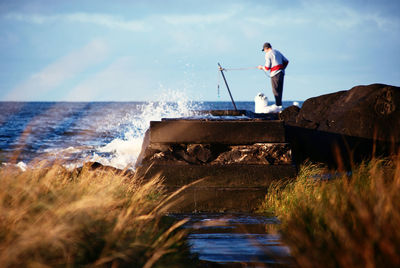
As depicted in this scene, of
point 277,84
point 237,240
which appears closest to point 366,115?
point 277,84

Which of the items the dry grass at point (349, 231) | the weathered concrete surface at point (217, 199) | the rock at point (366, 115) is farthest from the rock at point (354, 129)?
the dry grass at point (349, 231)

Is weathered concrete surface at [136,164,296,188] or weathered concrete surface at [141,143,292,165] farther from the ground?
weathered concrete surface at [141,143,292,165]

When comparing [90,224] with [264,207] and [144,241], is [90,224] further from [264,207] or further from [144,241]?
[264,207]

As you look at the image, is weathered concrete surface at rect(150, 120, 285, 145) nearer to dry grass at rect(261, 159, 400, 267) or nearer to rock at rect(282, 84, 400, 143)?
dry grass at rect(261, 159, 400, 267)

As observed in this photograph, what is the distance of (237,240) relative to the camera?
4371mm

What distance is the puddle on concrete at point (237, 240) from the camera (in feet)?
12.0

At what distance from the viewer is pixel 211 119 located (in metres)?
6.78

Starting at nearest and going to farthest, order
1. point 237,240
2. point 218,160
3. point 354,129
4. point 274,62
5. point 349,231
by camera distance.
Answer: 1. point 349,231
2. point 237,240
3. point 218,160
4. point 354,129
5. point 274,62

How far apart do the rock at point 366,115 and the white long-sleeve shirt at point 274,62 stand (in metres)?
3.98

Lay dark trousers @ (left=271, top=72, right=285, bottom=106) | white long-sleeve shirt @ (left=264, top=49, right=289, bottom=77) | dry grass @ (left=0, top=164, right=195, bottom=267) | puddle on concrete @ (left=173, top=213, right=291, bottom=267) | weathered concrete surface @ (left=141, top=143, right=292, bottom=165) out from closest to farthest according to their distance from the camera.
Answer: dry grass @ (left=0, top=164, right=195, bottom=267) → puddle on concrete @ (left=173, top=213, right=291, bottom=267) → weathered concrete surface @ (left=141, top=143, right=292, bottom=165) → white long-sleeve shirt @ (left=264, top=49, right=289, bottom=77) → dark trousers @ (left=271, top=72, right=285, bottom=106)

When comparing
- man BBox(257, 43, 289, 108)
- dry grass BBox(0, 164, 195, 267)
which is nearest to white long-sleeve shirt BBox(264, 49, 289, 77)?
man BBox(257, 43, 289, 108)

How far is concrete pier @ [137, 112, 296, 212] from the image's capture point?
6414 millimetres

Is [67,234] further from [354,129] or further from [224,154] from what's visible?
[354,129]

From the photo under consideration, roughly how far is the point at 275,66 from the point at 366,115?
16.6 ft
